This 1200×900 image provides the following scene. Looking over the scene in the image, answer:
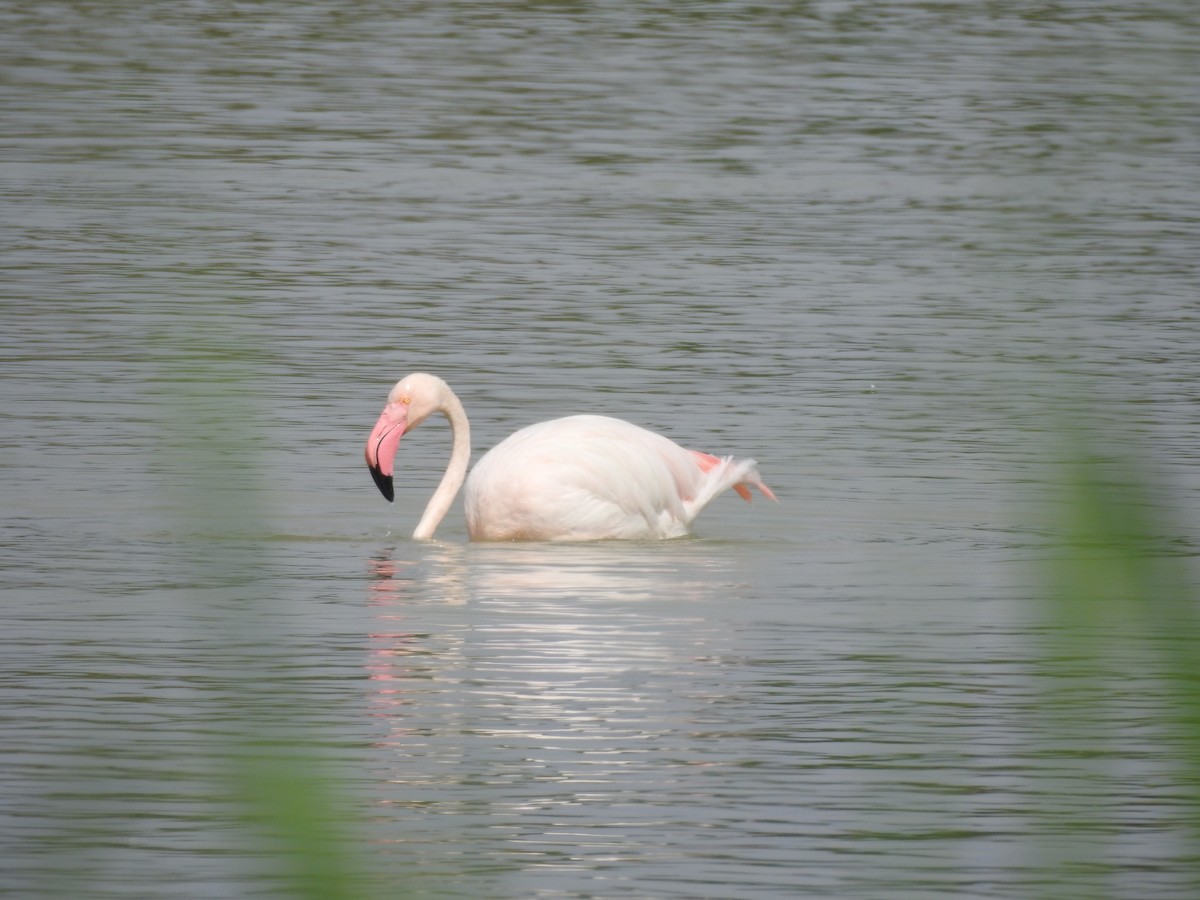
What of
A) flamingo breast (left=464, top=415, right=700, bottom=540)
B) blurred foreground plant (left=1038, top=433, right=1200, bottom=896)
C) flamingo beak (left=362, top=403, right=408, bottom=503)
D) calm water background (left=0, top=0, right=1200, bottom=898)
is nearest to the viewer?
blurred foreground plant (left=1038, top=433, right=1200, bottom=896)

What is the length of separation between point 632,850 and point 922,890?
2.49 feet

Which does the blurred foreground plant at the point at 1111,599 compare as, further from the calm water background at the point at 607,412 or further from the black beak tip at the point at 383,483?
the black beak tip at the point at 383,483

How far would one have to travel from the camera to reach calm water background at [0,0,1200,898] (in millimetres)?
2418

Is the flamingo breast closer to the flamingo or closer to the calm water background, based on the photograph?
the flamingo

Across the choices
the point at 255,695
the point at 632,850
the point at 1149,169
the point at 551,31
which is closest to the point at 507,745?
the point at 632,850

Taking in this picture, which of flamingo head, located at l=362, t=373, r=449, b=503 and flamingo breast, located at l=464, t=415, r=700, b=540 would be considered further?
flamingo head, located at l=362, t=373, r=449, b=503

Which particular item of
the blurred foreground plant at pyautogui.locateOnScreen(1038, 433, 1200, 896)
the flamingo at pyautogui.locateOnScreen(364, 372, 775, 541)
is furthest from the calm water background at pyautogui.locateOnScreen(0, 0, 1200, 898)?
the flamingo at pyautogui.locateOnScreen(364, 372, 775, 541)

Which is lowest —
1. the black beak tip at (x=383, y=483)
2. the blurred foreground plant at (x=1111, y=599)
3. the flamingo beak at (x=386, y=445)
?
the black beak tip at (x=383, y=483)

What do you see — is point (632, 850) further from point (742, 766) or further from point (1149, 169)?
point (1149, 169)

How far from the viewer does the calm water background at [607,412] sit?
2418 mm

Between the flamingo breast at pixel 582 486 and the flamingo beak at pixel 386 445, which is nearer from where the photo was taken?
the flamingo breast at pixel 582 486

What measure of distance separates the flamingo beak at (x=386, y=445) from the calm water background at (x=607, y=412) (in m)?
0.18

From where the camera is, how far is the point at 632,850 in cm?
493

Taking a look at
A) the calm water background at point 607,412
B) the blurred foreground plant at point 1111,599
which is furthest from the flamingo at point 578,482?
the blurred foreground plant at point 1111,599
